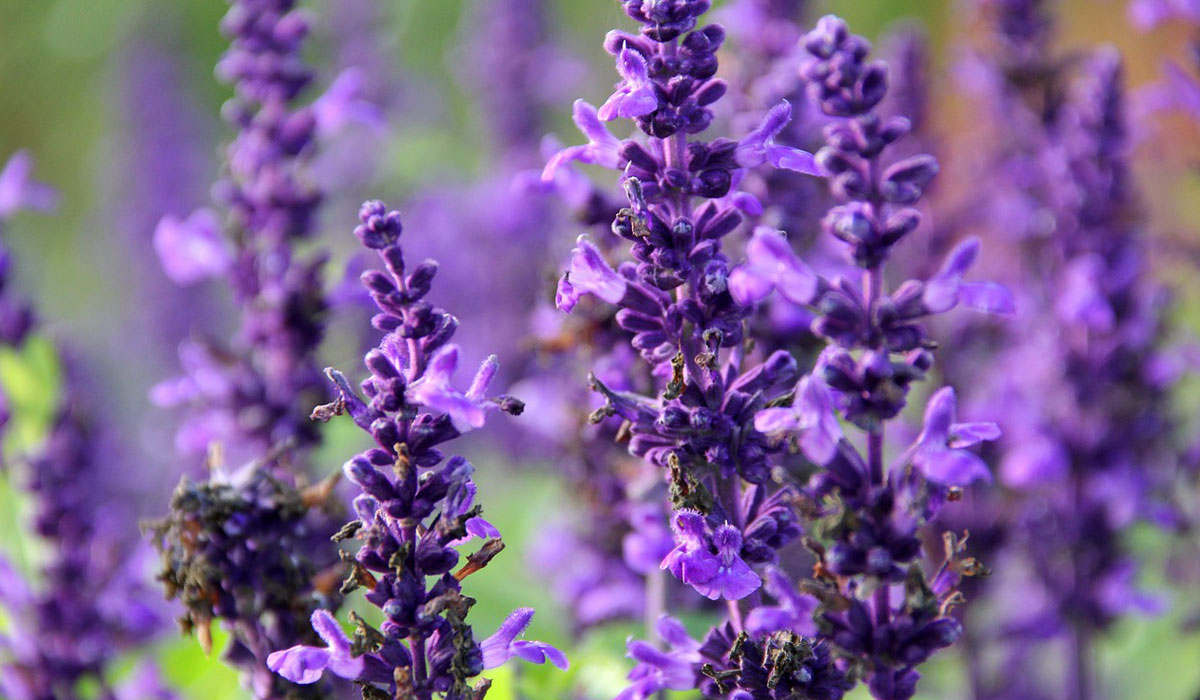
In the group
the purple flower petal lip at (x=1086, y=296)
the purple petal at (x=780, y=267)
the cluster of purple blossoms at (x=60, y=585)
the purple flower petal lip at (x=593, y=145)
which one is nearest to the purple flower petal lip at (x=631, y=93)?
the purple flower petal lip at (x=593, y=145)

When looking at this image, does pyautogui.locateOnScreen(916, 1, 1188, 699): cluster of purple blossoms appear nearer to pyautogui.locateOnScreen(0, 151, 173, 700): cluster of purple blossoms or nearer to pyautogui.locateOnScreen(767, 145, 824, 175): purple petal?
pyautogui.locateOnScreen(767, 145, 824, 175): purple petal

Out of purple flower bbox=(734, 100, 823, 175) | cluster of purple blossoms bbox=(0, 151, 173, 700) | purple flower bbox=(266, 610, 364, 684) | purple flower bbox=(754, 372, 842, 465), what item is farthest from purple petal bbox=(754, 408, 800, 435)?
cluster of purple blossoms bbox=(0, 151, 173, 700)

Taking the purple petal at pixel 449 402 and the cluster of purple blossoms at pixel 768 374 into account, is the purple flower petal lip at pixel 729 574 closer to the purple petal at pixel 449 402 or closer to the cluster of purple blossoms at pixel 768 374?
the cluster of purple blossoms at pixel 768 374

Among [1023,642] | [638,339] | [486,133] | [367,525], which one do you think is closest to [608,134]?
[638,339]

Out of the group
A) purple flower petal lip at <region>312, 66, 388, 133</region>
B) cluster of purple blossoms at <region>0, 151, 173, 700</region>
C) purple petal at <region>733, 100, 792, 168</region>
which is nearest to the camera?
purple petal at <region>733, 100, 792, 168</region>

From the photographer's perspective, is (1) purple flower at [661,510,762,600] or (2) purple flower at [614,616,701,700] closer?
(1) purple flower at [661,510,762,600]

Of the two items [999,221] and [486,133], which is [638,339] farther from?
[486,133]

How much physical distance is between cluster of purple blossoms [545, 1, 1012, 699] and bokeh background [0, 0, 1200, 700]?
552mm

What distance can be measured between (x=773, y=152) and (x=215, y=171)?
310 inches

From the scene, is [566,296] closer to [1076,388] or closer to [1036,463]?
[1036,463]

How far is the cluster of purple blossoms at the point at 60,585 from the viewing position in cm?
273

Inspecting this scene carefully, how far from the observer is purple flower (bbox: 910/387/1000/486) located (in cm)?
179

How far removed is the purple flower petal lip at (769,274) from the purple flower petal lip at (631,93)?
0.25m

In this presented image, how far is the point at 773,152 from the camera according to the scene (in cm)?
183
